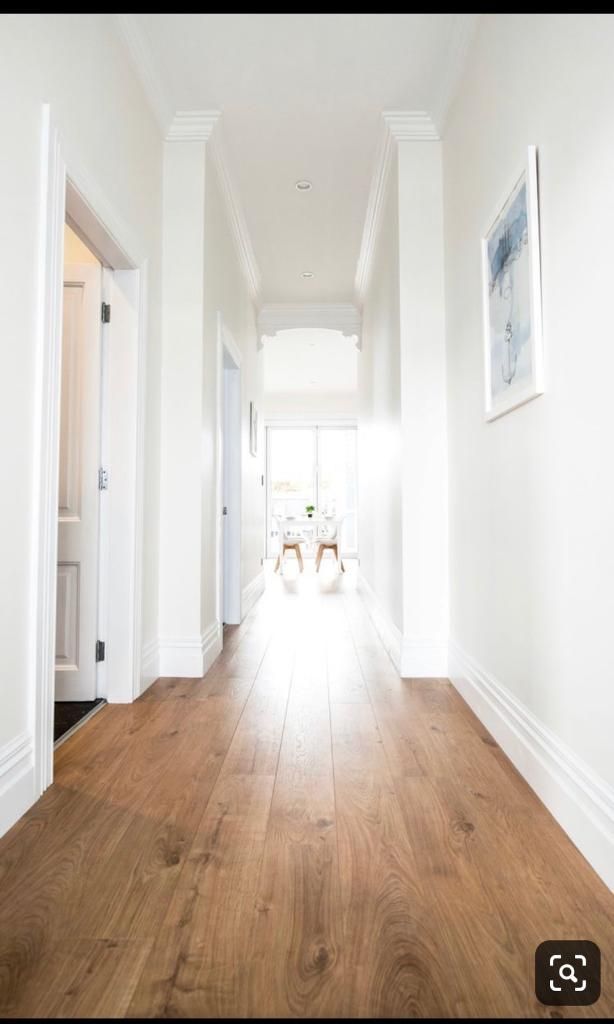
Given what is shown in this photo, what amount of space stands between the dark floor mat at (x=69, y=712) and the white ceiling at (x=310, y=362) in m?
5.35

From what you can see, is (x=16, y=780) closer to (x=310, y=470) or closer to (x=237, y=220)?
(x=237, y=220)

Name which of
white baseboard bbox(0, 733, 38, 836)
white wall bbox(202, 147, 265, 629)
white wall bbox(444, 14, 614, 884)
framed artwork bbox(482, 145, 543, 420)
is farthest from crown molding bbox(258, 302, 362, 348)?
white baseboard bbox(0, 733, 38, 836)

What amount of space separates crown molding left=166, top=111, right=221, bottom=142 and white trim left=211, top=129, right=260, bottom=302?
0.08 metres

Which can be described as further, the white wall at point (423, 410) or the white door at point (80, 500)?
the white wall at point (423, 410)

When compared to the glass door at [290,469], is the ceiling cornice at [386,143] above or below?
above

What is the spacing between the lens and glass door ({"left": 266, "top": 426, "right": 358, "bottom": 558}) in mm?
10359

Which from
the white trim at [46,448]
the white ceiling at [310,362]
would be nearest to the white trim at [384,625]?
the white trim at [46,448]

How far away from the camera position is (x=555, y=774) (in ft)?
5.11

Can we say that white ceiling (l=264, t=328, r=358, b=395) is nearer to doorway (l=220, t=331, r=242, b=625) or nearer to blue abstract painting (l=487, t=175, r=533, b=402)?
doorway (l=220, t=331, r=242, b=625)

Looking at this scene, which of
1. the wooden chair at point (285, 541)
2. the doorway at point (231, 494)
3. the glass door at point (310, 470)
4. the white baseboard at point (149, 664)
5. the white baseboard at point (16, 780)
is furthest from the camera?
the glass door at point (310, 470)

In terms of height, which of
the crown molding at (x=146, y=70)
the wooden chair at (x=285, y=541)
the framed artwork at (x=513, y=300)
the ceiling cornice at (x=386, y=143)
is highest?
the ceiling cornice at (x=386, y=143)

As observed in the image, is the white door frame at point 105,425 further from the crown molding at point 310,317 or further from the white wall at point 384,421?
the crown molding at point 310,317

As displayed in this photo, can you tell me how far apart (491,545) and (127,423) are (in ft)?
5.36

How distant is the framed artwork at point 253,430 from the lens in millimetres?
5422
